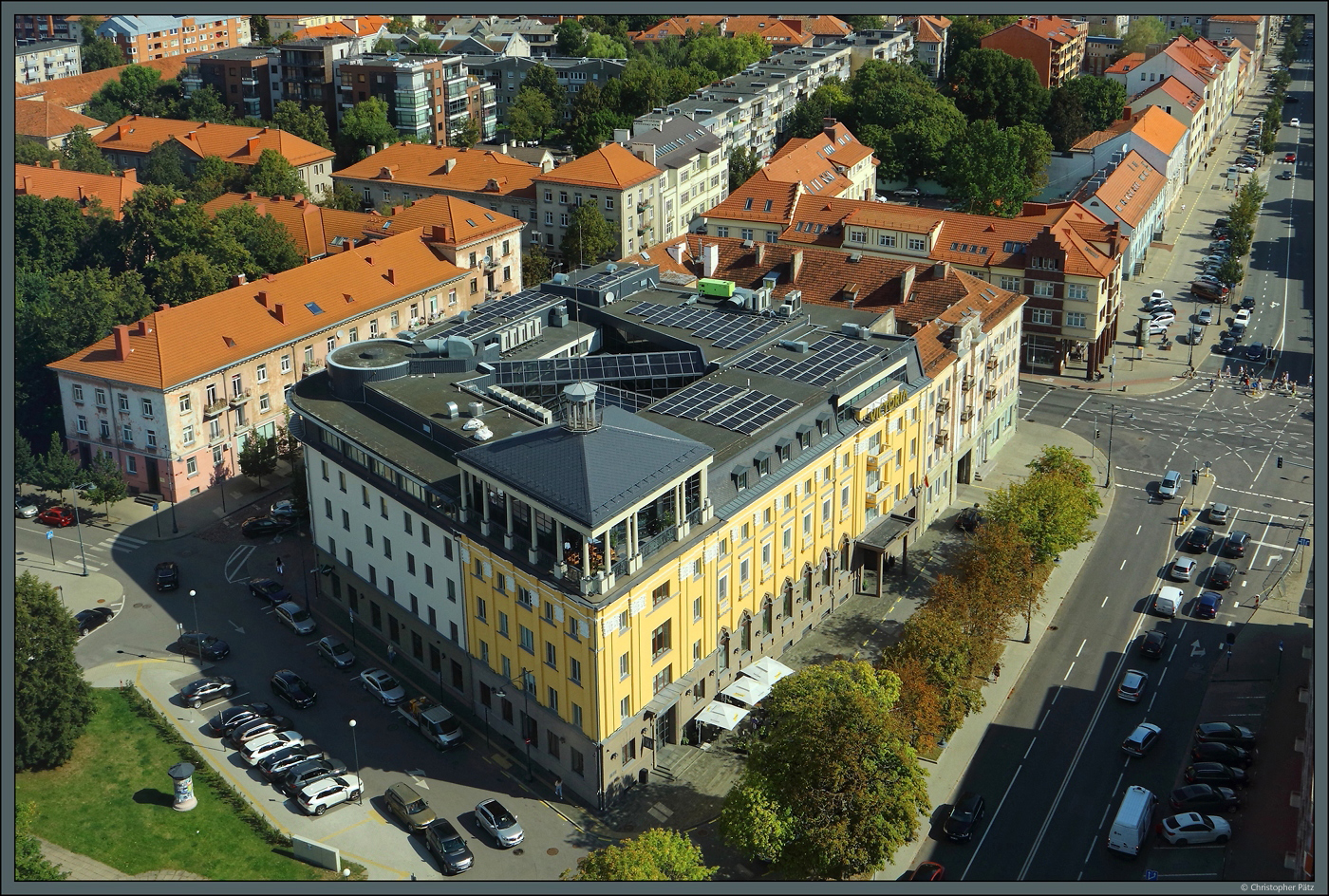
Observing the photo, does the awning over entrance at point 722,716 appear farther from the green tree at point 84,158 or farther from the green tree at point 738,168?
the green tree at point 84,158

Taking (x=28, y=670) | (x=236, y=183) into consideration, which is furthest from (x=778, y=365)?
(x=236, y=183)

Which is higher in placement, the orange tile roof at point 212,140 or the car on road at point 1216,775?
the orange tile roof at point 212,140

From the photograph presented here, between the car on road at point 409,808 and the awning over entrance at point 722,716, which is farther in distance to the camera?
the awning over entrance at point 722,716

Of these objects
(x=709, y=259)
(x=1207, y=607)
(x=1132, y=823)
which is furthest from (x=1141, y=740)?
(x=709, y=259)

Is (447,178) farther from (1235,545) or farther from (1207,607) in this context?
(1207,607)

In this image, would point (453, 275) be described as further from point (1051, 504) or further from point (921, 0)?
point (921, 0)

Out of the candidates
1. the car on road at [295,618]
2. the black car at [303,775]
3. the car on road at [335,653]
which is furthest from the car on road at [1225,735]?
the car on road at [295,618]

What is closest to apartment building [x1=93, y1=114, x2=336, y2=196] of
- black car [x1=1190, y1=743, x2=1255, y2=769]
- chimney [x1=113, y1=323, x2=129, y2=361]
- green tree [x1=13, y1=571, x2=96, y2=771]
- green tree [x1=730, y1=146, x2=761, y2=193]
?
green tree [x1=730, y1=146, x2=761, y2=193]
